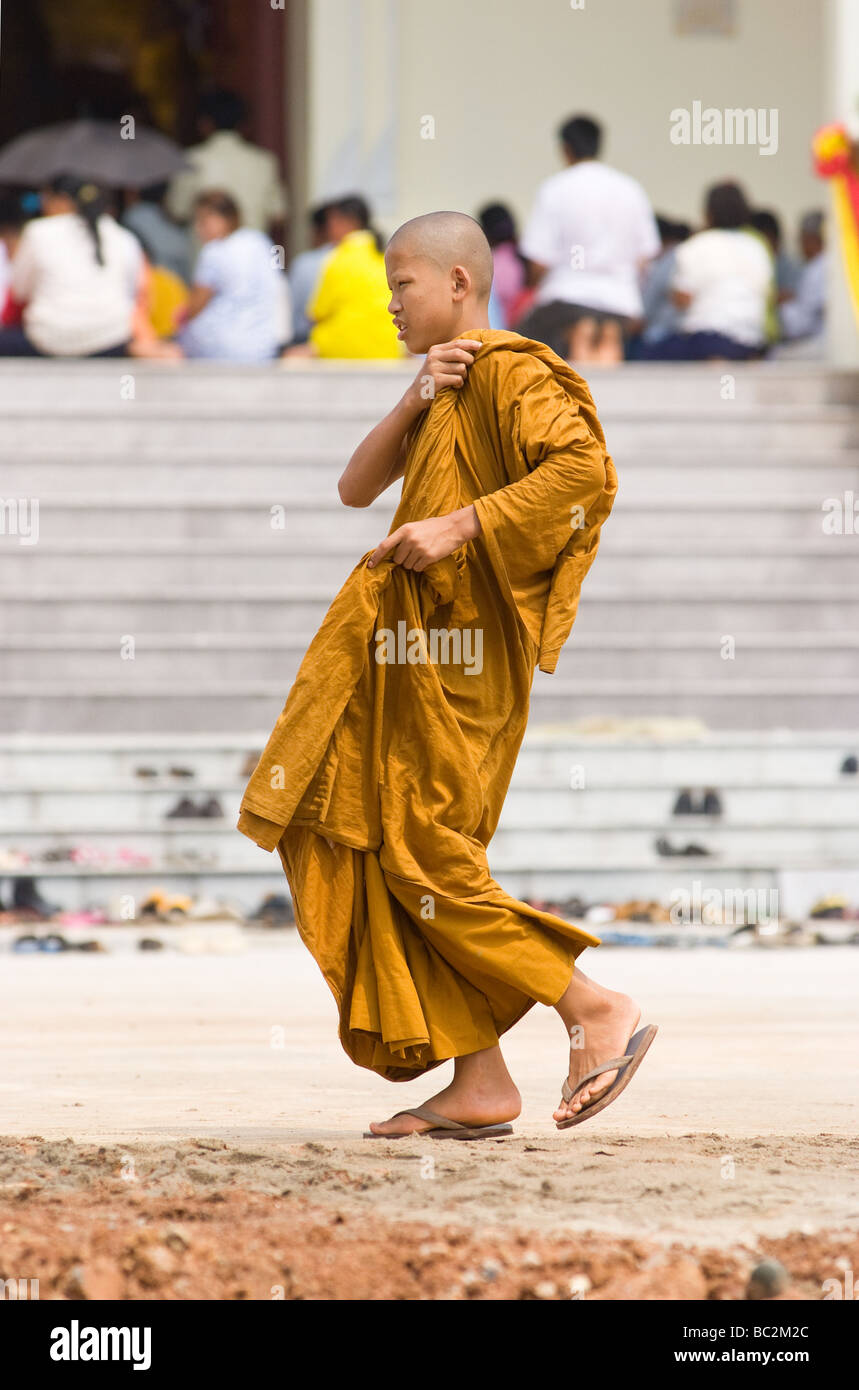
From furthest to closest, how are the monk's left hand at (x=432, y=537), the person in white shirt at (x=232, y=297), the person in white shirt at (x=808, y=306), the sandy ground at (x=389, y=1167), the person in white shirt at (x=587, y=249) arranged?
the person in white shirt at (x=808, y=306), the person in white shirt at (x=232, y=297), the person in white shirt at (x=587, y=249), the monk's left hand at (x=432, y=537), the sandy ground at (x=389, y=1167)

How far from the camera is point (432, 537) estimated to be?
11.6ft

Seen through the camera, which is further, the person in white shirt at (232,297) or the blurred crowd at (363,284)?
the person in white shirt at (232,297)

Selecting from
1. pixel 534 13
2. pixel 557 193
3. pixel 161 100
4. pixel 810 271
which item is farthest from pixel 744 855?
pixel 161 100

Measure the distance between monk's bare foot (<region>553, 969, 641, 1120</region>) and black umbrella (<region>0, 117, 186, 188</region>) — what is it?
1021cm

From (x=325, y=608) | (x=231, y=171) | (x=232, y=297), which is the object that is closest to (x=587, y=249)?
(x=232, y=297)

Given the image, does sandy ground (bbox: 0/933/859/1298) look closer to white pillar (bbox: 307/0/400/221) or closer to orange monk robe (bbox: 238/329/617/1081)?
orange monk robe (bbox: 238/329/617/1081)

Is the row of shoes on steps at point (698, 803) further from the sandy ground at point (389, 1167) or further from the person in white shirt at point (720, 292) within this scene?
the person in white shirt at point (720, 292)

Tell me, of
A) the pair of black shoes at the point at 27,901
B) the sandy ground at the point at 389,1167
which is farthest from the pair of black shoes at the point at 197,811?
the sandy ground at the point at 389,1167

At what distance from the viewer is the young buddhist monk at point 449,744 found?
355cm

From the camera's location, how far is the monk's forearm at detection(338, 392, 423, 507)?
3758 millimetres

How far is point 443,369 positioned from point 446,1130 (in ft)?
4.64

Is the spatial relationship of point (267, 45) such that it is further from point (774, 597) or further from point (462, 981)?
point (462, 981)

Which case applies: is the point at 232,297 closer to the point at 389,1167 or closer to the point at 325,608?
the point at 325,608
